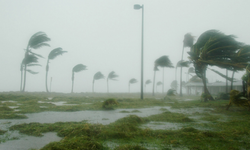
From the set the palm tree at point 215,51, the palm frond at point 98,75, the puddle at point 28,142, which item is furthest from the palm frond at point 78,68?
the puddle at point 28,142

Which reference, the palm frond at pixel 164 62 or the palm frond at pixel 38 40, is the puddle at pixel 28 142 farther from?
the palm frond at pixel 164 62

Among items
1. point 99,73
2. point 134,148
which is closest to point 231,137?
point 134,148

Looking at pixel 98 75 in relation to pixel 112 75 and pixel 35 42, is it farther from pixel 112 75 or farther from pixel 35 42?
pixel 35 42

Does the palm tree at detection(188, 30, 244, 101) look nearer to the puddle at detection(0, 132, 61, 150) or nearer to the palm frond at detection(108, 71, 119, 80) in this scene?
the puddle at detection(0, 132, 61, 150)

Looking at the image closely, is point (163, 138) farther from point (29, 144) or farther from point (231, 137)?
point (29, 144)

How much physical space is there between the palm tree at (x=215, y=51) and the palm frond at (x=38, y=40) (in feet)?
71.3

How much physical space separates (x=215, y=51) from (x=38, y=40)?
23605 millimetres

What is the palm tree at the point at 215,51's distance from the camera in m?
12.8

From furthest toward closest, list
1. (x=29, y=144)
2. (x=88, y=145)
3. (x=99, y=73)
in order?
(x=99, y=73)
(x=29, y=144)
(x=88, y=145)

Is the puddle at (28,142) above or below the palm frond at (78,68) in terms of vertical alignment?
below

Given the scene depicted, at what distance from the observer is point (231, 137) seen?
12.0 ft

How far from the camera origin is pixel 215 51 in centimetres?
1360

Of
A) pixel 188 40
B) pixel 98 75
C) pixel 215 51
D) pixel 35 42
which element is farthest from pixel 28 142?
pixel 98 75

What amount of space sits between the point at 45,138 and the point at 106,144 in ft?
4.63
